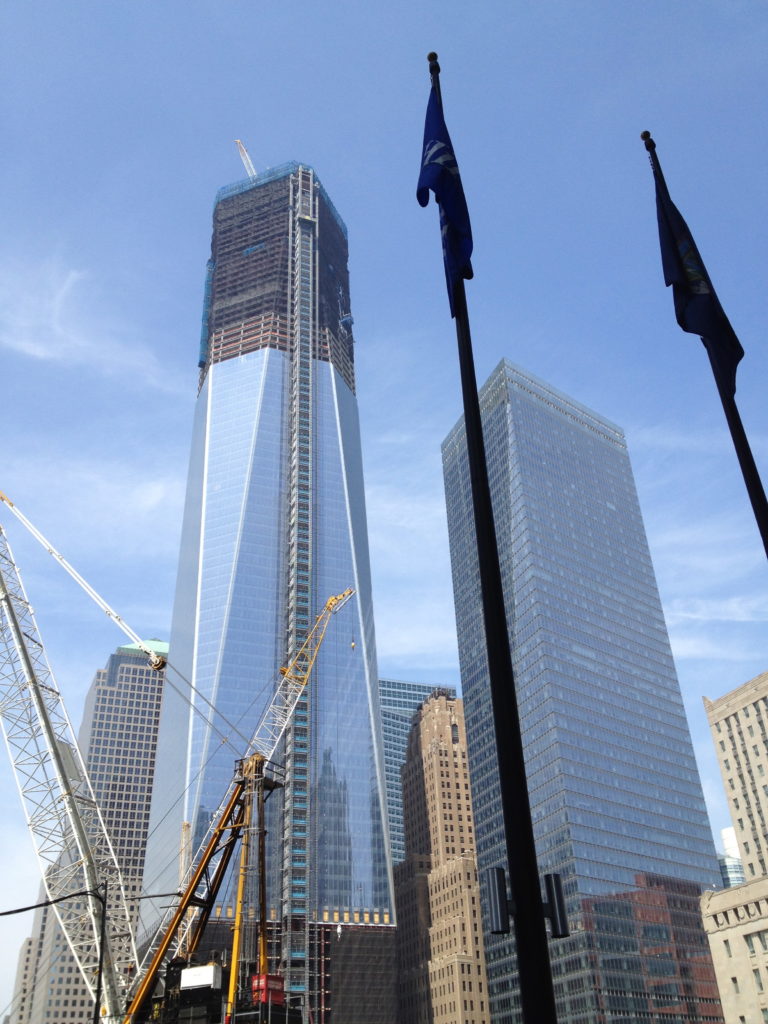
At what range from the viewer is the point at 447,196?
73.4ft

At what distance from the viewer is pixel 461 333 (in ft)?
65.8

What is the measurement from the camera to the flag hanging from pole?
2672cm

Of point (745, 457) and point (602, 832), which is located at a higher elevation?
point (602, 832)

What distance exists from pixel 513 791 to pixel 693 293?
58.7 feet

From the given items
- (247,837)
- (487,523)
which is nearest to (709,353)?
(487,523)

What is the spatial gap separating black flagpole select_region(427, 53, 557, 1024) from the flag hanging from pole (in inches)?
446

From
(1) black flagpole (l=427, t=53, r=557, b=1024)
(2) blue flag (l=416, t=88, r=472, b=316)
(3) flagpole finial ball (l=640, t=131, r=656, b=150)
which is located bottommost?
(1) black flagpole (l=427, t=53, r=557, b=1024)

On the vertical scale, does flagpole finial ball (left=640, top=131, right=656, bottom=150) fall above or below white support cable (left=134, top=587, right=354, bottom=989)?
below

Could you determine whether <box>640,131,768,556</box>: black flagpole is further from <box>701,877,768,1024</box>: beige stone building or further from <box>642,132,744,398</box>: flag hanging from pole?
<box>701,877,768,1024</box>: beige stone building

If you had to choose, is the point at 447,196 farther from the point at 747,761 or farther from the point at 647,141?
the point at 747,761

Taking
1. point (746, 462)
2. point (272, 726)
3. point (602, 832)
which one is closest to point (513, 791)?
point (746, 462)

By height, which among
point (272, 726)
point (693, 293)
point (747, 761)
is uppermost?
point (272, 726)

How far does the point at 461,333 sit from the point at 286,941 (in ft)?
598

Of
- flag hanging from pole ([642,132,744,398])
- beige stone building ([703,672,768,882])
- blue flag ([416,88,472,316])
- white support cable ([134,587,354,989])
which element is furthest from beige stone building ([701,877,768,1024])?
blue flag ([416,88,472,316])
